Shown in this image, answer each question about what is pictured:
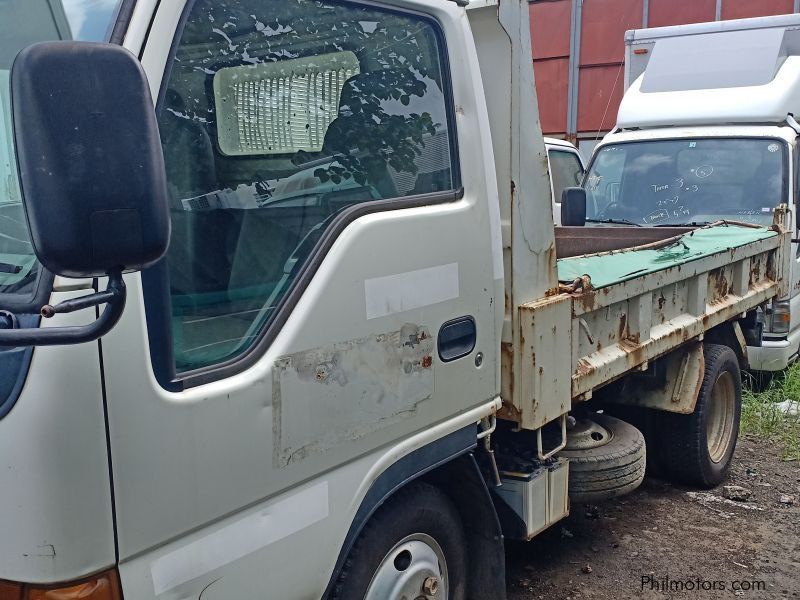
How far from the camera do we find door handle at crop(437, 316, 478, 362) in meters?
2.36

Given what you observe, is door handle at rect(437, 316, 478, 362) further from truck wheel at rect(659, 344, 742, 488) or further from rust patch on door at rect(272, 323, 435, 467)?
truck wheel at rect(659, 344, 742, 488)

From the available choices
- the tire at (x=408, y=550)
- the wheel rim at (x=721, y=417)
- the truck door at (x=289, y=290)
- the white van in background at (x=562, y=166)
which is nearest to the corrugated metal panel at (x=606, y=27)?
the white van in background at (x=562, y=166)

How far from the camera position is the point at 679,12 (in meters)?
10.4

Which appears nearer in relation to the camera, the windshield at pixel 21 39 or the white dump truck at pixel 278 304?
the white dump truck at pixel 278 304

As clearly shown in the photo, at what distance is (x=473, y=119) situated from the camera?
8.07ft

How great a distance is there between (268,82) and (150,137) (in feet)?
2.35

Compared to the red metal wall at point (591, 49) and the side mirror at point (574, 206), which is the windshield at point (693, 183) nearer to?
the side mirror at point (574, 206)

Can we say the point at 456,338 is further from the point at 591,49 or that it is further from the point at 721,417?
the point at 591,49

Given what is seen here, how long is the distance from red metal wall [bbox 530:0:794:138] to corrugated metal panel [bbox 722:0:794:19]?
226 millimetres

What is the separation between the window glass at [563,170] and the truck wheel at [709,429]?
14.2 feet

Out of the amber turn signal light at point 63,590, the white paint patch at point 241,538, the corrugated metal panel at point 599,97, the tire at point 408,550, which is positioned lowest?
the tire at point 408,550

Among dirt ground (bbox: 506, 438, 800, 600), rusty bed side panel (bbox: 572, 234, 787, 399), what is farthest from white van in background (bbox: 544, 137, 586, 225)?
dirt ground (bbox: 506, 438, 800, 600)

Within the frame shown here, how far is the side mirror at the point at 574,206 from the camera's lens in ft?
18.5

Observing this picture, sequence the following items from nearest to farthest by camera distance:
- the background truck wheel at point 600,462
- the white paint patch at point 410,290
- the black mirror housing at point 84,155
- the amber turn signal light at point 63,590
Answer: the black mirror housing at point 84,155
the amber turn signal light at point 63,590
the white paint patch at point 410,290
the background truck wheel at point 600,462
